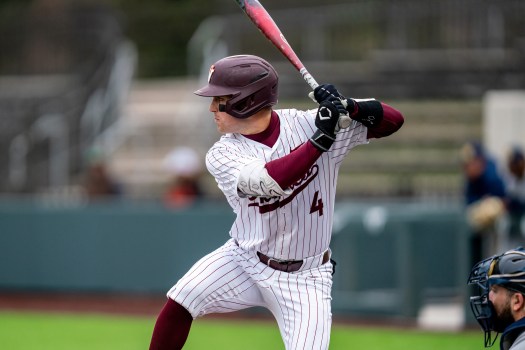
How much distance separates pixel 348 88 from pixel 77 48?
4.77m

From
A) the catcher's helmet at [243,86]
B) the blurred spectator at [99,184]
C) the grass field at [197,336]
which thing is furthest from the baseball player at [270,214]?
the blurred spectator at [99,184]

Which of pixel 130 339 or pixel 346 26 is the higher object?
pixel 346 26

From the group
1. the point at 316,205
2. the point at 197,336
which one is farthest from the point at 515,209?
the point at 316,205

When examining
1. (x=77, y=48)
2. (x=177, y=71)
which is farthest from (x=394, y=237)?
(x=177, y=71)

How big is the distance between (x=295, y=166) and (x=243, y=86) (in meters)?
0.56

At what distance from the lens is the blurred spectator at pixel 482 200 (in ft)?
34.2

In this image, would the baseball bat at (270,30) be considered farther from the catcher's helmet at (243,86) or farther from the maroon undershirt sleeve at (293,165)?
the maroon undershirt sleeve at (293,165)

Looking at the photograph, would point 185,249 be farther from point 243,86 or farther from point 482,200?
point 243,86

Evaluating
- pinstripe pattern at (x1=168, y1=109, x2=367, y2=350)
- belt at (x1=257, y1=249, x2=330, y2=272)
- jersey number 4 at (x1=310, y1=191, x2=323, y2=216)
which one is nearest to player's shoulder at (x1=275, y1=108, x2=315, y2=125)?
pinstripe pattern at (x1=168, y1=109, x2=367, y2=350)

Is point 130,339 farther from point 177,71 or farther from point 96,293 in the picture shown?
point 177,71

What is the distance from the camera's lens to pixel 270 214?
5293mm

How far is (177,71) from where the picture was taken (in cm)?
2470

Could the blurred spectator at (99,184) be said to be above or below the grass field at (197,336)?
above

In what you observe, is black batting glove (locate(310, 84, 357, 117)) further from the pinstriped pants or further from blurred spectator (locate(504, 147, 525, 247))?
blurred spectator (locate(504, 147, 525, 247))
